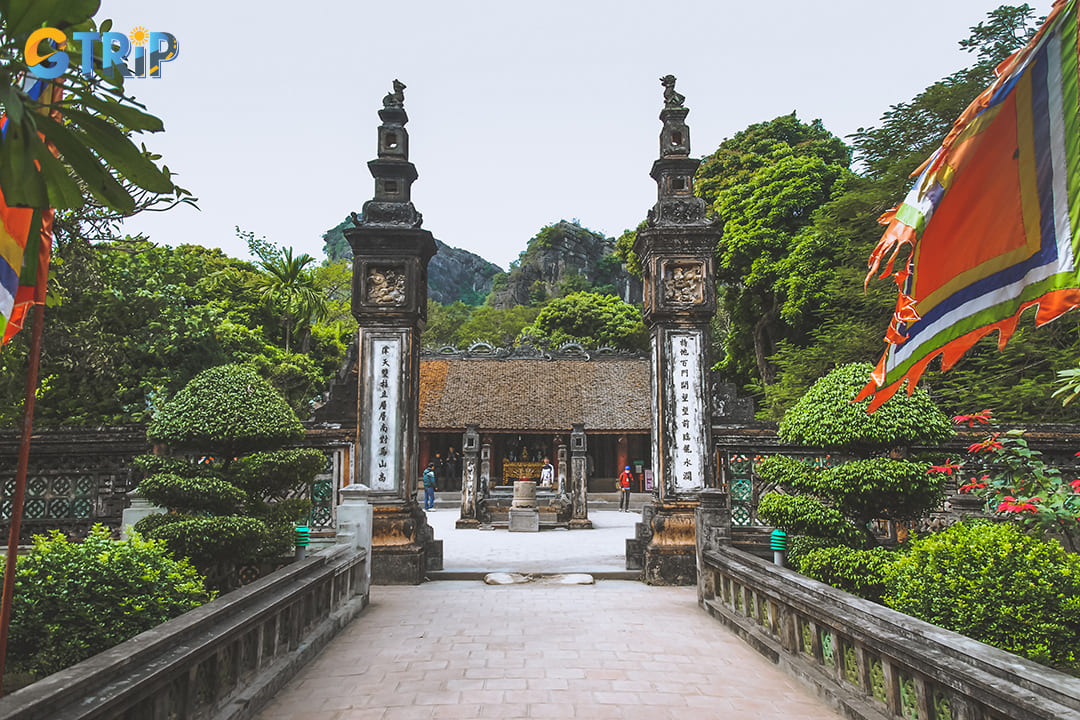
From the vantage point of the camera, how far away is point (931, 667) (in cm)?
287

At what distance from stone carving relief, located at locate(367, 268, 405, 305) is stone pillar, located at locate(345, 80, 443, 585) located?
0.04 feet

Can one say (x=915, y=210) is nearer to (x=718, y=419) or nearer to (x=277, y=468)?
(x=277, y=468)

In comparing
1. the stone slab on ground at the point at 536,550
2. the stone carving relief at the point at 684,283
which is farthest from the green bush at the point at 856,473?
the stone slab on ground at the point at 536,550

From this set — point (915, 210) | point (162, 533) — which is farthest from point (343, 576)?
point (915, 210)

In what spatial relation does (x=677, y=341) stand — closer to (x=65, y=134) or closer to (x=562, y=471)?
(x=65, y=134)

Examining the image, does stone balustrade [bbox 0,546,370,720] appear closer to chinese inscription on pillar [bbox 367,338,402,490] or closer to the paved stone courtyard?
the paved stone courtyard

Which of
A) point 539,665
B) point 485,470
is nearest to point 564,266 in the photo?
point 485,470

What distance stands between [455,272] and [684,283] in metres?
59.8

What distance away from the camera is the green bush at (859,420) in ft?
17.2

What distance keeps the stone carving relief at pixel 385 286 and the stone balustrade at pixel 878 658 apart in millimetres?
5078

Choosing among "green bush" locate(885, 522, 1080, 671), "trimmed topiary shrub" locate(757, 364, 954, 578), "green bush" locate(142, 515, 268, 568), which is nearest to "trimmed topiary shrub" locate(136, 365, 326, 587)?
"green bush" locate(142, 515, 268, 568)

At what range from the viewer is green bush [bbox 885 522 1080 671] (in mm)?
3414

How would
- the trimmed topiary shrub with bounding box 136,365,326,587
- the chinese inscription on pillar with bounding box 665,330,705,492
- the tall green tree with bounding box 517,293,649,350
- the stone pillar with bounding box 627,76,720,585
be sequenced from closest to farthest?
the trimmed topiary shrub with bounding box 136,365,326,587 → the stone pillar with bounding box 627,76,720,585 → the chinese inscription on pillar with bounding box 665,330,705,492 → the tall green tree with bounding box 517,293,649,350

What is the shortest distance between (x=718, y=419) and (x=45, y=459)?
8.96 m
